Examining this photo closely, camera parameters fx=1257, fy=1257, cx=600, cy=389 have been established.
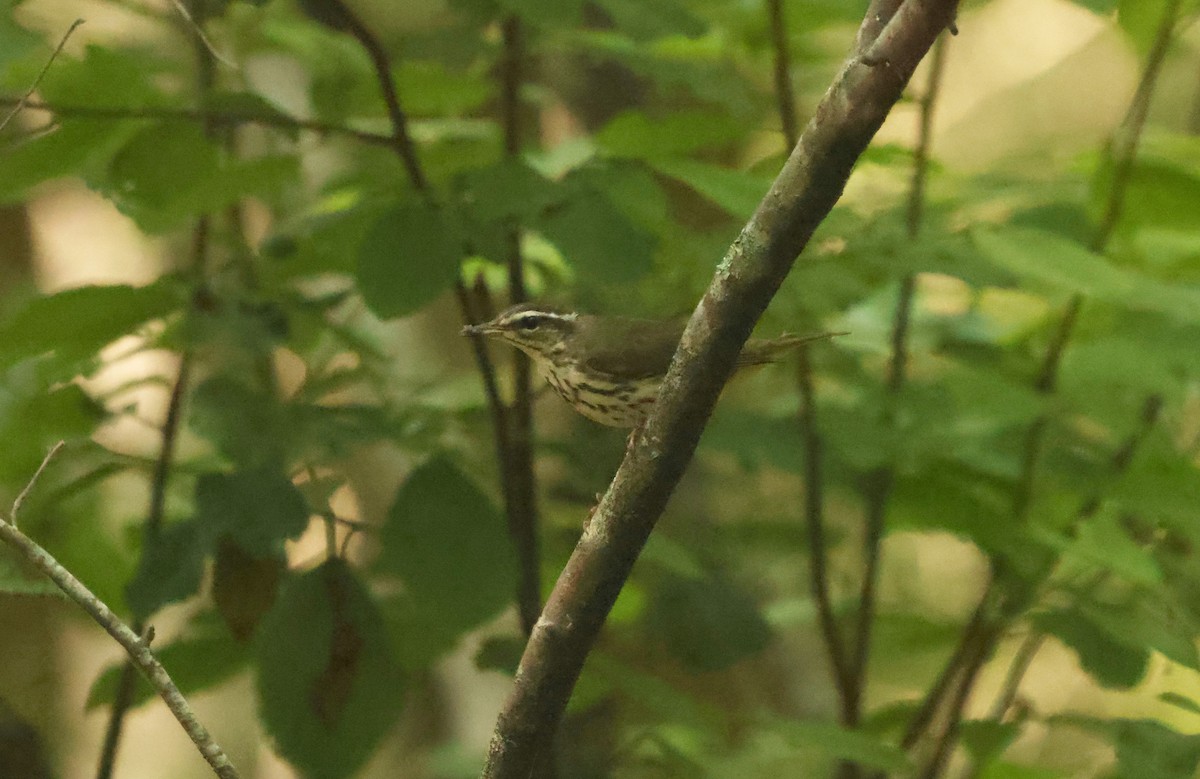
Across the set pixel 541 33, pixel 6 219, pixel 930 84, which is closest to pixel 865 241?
pixel 930 84

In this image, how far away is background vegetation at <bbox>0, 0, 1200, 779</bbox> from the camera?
4.74 ft

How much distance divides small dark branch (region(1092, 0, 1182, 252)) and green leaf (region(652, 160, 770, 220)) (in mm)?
519

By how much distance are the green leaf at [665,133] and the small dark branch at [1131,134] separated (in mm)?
524

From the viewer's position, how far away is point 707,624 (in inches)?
74.4

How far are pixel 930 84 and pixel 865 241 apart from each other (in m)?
0.54

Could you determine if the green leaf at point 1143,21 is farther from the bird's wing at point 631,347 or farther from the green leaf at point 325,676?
the green leaf at point 325,676

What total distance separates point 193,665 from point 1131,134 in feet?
4.95

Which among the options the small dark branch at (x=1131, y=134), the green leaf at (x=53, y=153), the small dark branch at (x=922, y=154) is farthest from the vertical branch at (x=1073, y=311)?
the green leaf at (x=53, y=153)

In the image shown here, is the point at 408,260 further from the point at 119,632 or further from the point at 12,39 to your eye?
the point at 119,632

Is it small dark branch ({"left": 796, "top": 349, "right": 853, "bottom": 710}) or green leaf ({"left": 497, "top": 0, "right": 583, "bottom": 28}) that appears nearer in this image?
green leaf ({"left": 497, "top": 0, "right": 583, "bottom": 28})

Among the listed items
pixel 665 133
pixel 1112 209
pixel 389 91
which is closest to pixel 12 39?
pixel 389 91

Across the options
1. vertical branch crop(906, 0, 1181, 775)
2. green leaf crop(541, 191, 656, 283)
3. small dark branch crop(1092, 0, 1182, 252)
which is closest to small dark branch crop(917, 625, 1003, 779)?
vertical branch crop(906, 0, 1181, 775)

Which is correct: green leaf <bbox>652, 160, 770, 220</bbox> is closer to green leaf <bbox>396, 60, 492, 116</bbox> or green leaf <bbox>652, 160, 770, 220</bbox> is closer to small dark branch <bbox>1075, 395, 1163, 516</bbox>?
green leaf <bbox>396, 60, 492, 116</bbox>

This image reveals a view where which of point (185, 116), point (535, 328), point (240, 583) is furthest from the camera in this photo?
point (535, 328)
